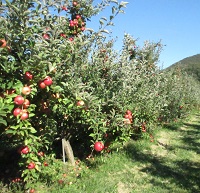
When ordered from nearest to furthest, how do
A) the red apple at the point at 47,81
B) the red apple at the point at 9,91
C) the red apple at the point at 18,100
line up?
the red apple at the point at 18,100, the red apple at the point at 9,91, the red apple at the point at 47,81

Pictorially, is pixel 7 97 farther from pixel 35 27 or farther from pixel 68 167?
pixel 68 167

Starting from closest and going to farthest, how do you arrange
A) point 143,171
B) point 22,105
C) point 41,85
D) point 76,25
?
1. point 22,105
2. point 41,85
3. point 76,25
4. point 143,171

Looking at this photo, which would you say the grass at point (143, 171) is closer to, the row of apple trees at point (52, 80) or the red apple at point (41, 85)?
the row of apple trees at point (52, 80)

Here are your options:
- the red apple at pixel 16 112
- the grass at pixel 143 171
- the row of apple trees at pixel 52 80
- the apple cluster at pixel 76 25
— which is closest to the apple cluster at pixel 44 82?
the row of apple trees at pixel 52 80

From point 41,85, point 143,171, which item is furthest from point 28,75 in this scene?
point 143,171

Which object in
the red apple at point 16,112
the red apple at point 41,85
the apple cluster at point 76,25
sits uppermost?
the apple cluster at point 76,25

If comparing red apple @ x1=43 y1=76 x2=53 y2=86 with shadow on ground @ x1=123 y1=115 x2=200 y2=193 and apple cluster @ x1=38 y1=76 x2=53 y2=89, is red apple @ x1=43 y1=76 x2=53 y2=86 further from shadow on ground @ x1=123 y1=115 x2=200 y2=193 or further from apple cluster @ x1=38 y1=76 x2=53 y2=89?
shadow on ground @ x1=123 y1=115 x2=200 y2=193

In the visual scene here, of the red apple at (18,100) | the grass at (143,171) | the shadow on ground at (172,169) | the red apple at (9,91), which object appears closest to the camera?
the red apple at (18,100)

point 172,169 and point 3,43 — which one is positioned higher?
point 3,43

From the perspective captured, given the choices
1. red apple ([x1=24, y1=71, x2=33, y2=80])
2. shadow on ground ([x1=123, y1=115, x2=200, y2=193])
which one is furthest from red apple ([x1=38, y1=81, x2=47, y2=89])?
shadow on ground ([x1=123, y1=115, x2=200, y2=193])

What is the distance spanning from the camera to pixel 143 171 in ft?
21.1

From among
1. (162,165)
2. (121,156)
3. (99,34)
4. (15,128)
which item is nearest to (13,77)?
(15,128)

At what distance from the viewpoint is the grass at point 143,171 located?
17.2 ft

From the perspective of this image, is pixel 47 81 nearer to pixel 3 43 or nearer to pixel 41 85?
pixel 41 85
